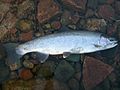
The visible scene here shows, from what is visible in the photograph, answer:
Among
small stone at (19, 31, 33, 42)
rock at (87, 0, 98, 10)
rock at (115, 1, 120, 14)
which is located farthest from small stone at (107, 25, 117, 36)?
small stone at (19, 31, 33, 42)

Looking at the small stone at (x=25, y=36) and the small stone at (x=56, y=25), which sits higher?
the small stone at (x=56, y=25)

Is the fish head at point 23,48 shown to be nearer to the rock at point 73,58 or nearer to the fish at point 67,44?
the fish at point 67,44

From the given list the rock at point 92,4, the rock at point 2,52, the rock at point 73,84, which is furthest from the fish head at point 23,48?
the rock at point 92,4

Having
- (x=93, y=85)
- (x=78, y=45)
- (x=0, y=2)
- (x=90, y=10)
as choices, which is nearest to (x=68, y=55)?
(x=78, y=45)

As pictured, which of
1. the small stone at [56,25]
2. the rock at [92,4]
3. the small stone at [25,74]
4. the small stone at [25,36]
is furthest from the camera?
the rock at [92,4]

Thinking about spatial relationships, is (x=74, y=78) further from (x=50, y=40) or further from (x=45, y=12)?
(x=45, y=12)
